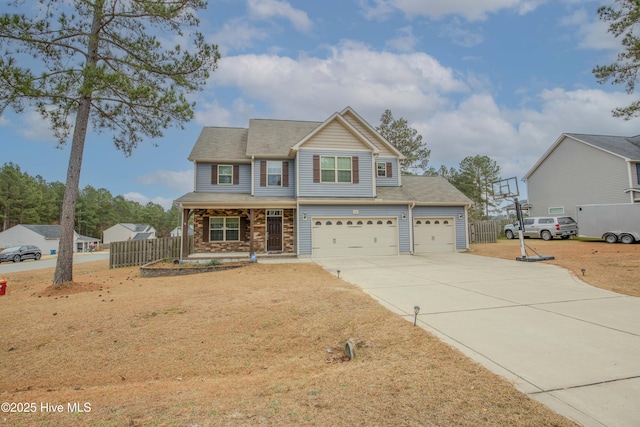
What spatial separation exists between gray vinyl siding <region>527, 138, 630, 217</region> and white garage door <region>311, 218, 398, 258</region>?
18188mm

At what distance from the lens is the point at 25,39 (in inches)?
355

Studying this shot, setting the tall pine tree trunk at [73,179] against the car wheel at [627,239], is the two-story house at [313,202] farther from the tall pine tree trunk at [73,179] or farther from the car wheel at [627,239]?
the car wheel at [627,239]

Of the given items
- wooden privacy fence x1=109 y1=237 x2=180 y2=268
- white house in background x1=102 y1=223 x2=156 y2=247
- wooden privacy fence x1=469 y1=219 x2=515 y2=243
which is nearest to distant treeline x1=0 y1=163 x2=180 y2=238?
white house in background x1=102 y1=223 x2=156 y2=247

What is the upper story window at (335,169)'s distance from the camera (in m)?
15.6

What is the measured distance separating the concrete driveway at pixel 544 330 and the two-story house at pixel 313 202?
6416 millimetres

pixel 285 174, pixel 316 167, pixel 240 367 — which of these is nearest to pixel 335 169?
pixel 316 167

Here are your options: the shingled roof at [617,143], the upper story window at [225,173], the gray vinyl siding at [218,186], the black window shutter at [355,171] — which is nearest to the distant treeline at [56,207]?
the gray vinyl siding at [218,186]

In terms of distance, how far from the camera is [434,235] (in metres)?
17.0

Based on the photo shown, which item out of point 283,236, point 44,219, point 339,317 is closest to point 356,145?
point 283,236

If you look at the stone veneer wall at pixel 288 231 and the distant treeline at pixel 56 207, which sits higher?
the distant treeline at pixel 56 207

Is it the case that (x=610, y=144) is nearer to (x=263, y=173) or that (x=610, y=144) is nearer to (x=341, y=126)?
(x=341, y=126)

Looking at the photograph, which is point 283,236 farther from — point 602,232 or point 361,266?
point 602,232

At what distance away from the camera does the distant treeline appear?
47.7 m

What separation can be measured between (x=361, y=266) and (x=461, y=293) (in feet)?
17.5
